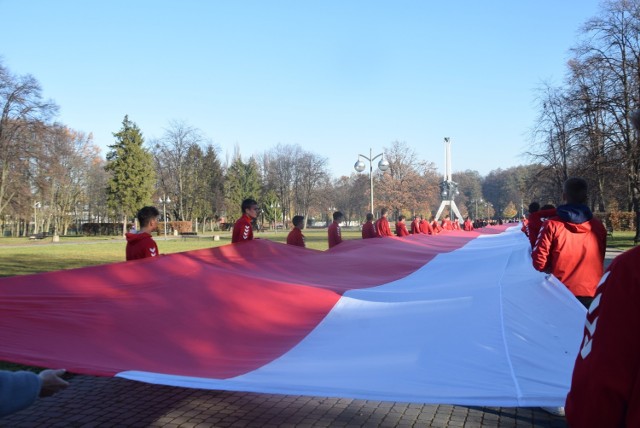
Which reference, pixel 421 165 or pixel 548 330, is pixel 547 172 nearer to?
pixel 421 165

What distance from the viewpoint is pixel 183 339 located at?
438 cm

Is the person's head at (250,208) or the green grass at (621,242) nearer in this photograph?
the person's head at (250,208)

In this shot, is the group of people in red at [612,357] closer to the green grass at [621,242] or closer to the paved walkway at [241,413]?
the paved walkway at [241,413]

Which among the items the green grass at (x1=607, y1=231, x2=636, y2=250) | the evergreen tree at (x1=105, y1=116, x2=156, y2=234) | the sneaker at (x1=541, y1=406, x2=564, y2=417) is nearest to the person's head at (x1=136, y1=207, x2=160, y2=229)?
the sneaker at (x1=541, y1=406, x2=564, y2=417)

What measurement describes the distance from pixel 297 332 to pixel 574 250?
2.68m

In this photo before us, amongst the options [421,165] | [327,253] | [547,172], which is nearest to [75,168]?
[421,165]

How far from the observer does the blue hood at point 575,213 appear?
4602 mm

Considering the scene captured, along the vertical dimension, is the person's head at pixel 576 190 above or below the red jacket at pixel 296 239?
above

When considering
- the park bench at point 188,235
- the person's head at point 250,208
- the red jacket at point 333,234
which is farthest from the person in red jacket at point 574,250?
the park bench at point 188,235

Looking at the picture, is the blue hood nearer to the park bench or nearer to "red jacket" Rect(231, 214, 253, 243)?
"red jacket" Rect(231, 214, 253, 243)

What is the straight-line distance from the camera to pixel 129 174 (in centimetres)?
5591

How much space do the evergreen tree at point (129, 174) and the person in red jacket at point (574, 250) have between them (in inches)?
2168

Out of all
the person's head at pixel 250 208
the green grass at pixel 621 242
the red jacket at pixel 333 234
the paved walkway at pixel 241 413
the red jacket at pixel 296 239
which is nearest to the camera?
the paved walkway at pixel 241 413

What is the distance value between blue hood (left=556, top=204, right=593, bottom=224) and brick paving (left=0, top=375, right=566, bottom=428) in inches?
72.4
